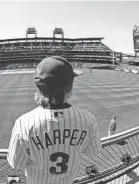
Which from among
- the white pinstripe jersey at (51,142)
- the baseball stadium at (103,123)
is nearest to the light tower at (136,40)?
the baseball stadium at (103,123)

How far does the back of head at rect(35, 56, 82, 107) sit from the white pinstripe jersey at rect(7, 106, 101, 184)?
83 millimetres

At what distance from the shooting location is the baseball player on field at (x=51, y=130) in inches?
56.8

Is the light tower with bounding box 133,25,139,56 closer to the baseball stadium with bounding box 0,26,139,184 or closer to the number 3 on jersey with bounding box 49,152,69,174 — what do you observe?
the baseball stadium with bounding box 0,26,139,184

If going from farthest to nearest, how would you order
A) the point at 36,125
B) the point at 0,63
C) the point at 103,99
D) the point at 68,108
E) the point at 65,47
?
the point at 65,47 < the point at 0,63 < the point at 103,99 < the point at 68,108 < the point at 36,125

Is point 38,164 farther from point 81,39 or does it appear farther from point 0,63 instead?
point 81,39

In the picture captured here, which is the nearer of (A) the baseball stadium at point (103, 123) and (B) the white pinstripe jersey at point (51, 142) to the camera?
(B) the white pinstripe jersey at point (51, 142)

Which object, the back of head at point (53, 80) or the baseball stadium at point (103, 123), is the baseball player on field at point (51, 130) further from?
the baseball stadium at point (103, 123)

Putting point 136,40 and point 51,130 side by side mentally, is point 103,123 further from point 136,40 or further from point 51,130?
point 136,40

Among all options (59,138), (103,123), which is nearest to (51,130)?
(59,138)

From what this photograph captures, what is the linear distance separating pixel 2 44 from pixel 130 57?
56.1 metres

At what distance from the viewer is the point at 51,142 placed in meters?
1.50

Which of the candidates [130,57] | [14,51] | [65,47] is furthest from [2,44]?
[130,57]

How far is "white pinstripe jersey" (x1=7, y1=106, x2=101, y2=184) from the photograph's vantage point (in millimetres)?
1454

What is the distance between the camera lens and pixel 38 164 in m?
1.59
